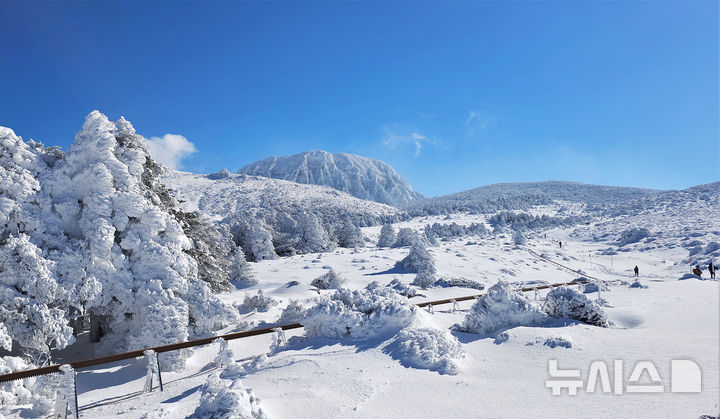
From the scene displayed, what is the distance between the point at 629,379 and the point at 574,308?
3.25 m

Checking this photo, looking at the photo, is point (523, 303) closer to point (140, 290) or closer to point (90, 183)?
point (140, 290)

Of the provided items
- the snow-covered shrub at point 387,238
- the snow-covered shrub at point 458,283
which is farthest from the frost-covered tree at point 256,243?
the snow-covered shrub at point 458,283

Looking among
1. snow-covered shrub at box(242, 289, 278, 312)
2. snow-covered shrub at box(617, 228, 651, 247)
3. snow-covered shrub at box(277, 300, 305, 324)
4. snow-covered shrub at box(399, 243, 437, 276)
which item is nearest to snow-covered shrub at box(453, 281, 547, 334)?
snow-covered shrub at box(277, 300, 305, 324)

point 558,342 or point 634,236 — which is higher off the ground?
point 558,342

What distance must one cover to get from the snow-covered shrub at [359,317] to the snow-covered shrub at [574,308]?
3.45m

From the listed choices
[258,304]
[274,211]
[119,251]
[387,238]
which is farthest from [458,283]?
[274,211]

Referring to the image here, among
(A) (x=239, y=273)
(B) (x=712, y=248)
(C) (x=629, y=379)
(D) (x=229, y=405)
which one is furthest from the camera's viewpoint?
(B) (x=712, y=248)

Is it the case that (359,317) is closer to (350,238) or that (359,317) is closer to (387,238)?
(387,238)

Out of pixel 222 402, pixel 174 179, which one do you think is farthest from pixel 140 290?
pixel 174 179

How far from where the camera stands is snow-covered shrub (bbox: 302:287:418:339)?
7.68 meters

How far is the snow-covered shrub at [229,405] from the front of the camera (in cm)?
429

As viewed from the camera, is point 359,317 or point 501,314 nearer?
point 359,317

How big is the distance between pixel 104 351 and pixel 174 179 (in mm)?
163783

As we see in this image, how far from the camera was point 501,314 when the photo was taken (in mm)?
8359
